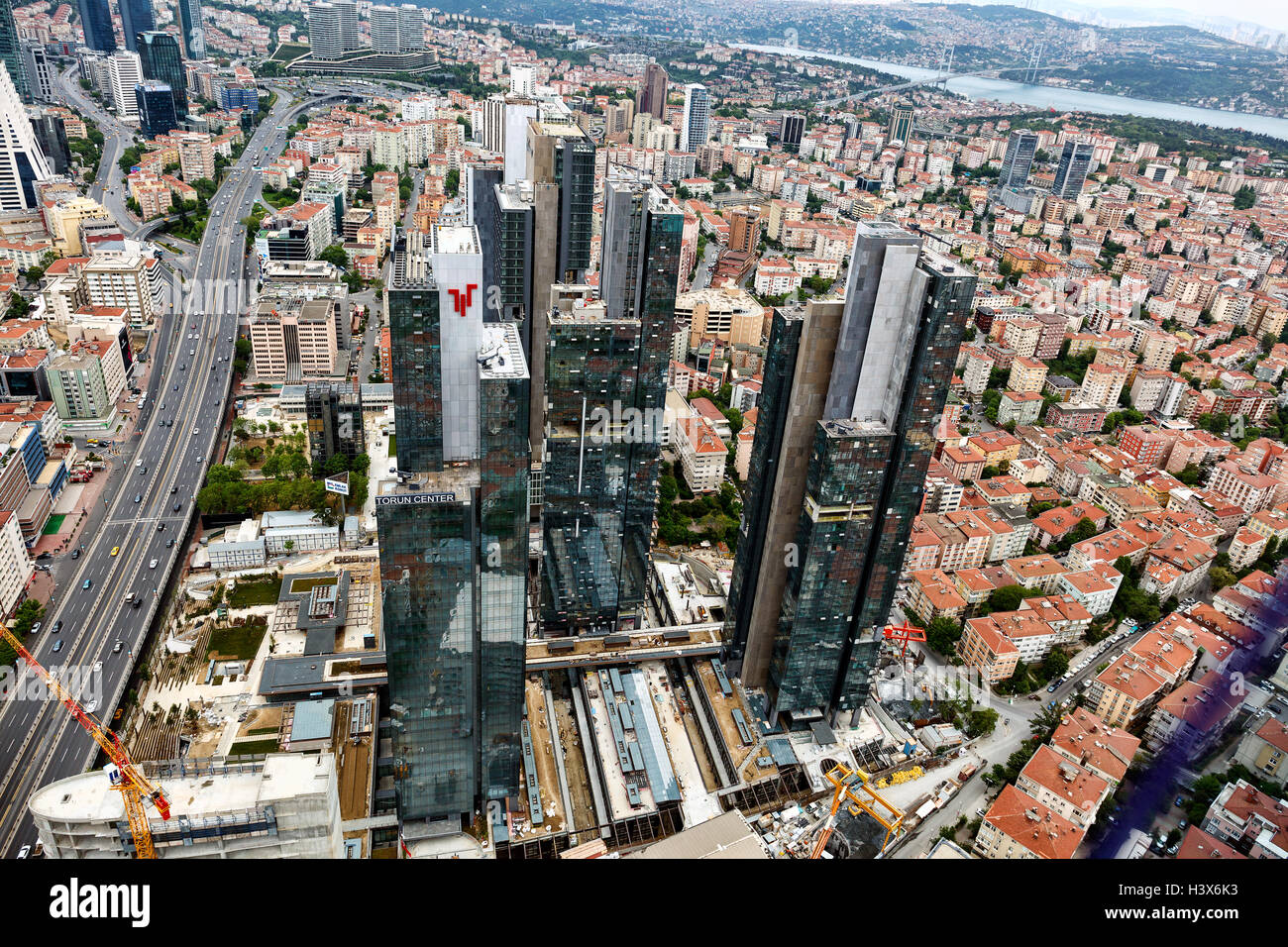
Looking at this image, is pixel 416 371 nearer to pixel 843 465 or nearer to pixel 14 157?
pixel 843 465

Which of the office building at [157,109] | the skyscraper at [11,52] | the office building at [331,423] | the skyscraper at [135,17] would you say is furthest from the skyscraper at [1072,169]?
Answer: the skyscraper at [135,17]

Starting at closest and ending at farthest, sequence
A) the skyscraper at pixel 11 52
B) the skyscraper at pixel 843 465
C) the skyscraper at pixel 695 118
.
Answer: the skyscraper at pixel 843 465 → the skyscraper at pixel 11 52 → the skyscraper at pixel 695 118

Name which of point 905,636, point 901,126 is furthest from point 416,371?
point 901,126

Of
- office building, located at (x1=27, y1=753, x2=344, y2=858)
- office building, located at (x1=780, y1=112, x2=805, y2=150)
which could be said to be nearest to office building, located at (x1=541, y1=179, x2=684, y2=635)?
office building, located at (x1=27, y1=753, x2=344, y2=858)

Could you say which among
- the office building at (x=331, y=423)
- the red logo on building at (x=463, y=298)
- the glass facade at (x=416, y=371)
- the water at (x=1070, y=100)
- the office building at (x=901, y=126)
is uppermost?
the red logo on building at (x=463, y=298)

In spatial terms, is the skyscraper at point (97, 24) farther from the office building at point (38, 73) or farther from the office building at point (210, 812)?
the office building at point (210, 812)

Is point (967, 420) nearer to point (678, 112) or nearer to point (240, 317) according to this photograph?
point (240, 317)
